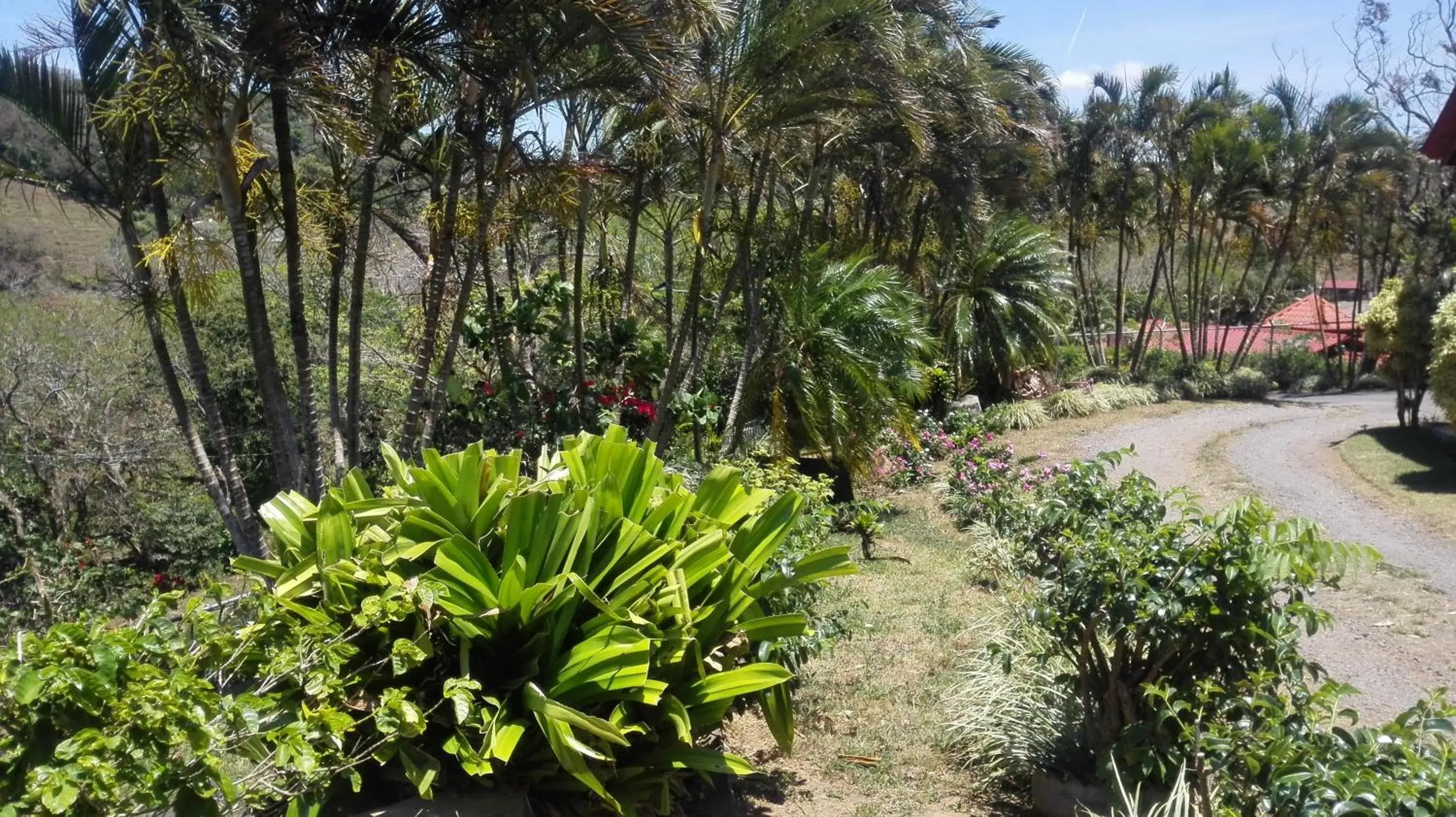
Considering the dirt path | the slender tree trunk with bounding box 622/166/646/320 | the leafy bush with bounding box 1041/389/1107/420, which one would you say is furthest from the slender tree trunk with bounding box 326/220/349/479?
the leafy bush with bounding box 1041/389/1107/420

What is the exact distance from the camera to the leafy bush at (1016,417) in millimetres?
19906

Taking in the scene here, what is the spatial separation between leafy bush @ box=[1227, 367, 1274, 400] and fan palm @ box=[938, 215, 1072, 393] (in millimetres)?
7632

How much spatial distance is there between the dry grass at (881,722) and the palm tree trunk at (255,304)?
3.41 m

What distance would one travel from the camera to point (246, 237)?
6594 millimetres

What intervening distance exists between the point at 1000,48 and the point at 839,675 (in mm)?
14605

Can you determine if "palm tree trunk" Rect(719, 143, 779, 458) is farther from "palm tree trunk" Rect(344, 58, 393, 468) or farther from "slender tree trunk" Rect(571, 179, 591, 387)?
"palm tree trunk" Rect(344, 58, 393, 468)

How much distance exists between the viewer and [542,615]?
11.8 feet

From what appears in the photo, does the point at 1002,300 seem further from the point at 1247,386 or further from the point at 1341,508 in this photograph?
the point at 1247,386

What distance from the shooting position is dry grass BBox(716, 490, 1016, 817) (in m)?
4.80

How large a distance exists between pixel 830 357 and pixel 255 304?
23.2 feet

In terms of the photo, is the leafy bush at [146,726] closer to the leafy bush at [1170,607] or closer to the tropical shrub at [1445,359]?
the leafy bush at [1170,607]

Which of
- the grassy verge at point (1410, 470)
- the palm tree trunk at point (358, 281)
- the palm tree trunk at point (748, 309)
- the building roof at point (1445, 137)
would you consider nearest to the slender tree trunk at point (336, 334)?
the palm tree trunk at point (358, 281)

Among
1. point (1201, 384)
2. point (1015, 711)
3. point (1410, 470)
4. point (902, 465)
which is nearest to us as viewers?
point (1015, 711)

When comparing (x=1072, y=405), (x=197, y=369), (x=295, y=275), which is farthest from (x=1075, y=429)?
(x=295, y=275)
